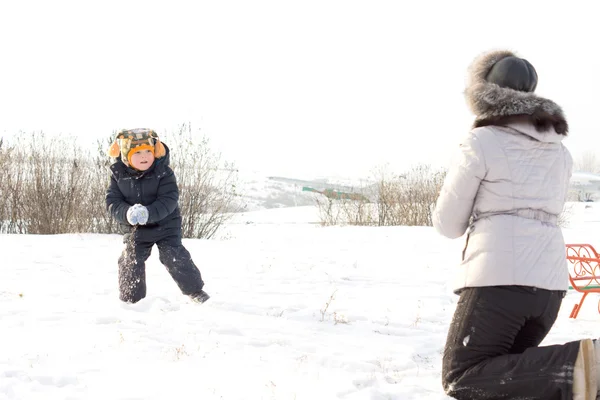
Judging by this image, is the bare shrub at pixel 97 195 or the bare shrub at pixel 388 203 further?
the bare shrub at pixel 388 203

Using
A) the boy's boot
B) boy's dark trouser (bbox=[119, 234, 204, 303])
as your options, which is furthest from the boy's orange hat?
the boy's boot

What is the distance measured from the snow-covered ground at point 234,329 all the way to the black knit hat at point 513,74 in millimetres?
1588

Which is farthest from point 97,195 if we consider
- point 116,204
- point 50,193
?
point 116,204

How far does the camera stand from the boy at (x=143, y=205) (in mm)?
4695

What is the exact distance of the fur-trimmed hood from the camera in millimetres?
2654

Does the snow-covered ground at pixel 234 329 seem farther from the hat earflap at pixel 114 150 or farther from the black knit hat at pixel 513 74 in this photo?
the black knit hat at pixel 513 74

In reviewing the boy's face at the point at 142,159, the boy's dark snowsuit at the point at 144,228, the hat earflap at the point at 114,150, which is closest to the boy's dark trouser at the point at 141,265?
the boy's dark snowsuit at the point at 144,228

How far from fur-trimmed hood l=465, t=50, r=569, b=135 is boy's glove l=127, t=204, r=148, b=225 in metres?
2.81

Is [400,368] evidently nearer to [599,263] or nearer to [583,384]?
[583,384]

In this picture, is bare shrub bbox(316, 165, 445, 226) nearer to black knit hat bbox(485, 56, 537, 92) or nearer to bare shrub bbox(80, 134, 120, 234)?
bare shrub bbox(80, 134, 120, 234)

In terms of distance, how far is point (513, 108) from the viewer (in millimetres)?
2650

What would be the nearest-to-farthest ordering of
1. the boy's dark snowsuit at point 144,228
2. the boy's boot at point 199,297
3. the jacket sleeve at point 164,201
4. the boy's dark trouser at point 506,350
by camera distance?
the boy's dark trouser at point 506,350 < the jacket sleeve at point 164,201 < the boy's dark snowsuit at point 144,228 < the boy's boot at point 199,297

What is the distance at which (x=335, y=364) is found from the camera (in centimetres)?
338

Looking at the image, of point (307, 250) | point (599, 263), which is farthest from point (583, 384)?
point (307, 250)
